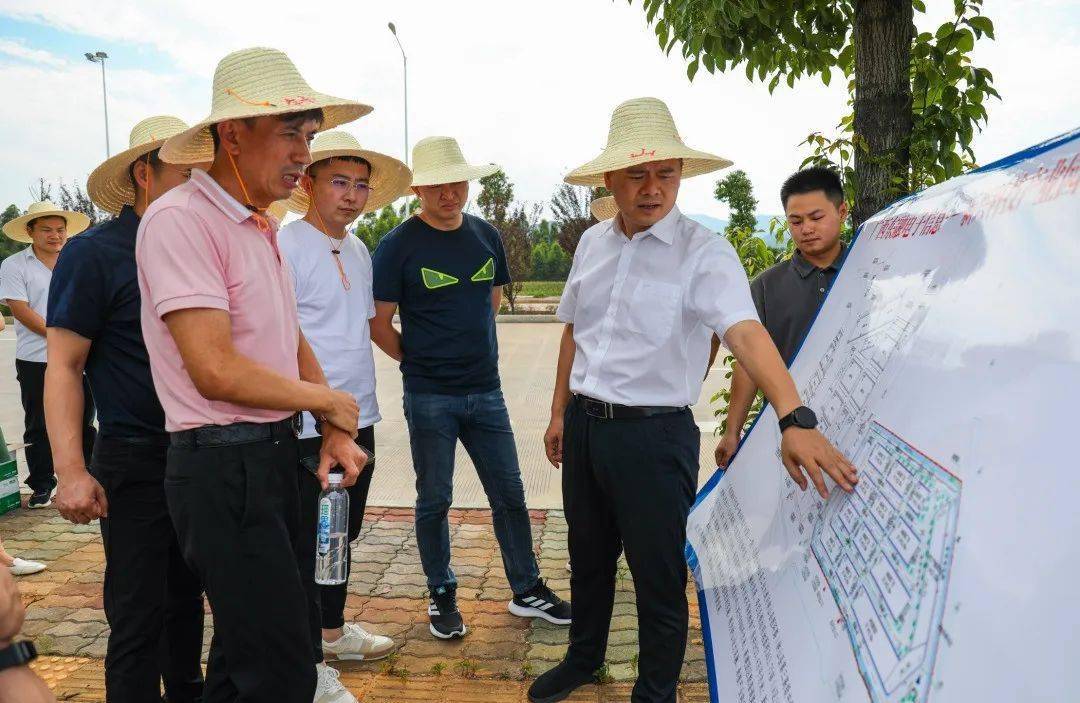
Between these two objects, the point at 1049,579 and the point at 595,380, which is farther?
the point at 595,380

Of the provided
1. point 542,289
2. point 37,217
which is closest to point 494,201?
point 542,289

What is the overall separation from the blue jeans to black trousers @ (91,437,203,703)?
1.27m

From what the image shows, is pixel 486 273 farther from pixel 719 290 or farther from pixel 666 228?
pixel 719 290

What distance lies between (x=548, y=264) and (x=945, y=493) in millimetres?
35986

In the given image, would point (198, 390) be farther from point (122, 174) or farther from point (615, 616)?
point (615, 616)

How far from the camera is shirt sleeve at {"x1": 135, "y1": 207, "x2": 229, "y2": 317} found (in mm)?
1854

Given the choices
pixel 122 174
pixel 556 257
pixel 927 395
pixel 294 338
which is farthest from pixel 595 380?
pixel 556 257

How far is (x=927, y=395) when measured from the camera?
4.06 feet

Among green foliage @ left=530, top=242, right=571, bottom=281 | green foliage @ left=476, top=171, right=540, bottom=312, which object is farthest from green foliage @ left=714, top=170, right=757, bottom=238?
green foliage @ left=476, top=171, right=540, bottom=312

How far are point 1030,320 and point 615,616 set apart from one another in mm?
3071

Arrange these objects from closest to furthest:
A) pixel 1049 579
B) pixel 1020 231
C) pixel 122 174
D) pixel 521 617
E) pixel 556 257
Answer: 1. pixel 1049 579
2. pixel 1020 231
3. pixel 122 174
4. pixel 521 617
5. pixel 556 257

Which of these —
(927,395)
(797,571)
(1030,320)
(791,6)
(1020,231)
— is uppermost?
(791,6)

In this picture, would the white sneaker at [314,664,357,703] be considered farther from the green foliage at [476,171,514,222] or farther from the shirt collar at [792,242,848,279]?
the green foliage at [476,171,514,222]

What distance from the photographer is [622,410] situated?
9.03 feet
